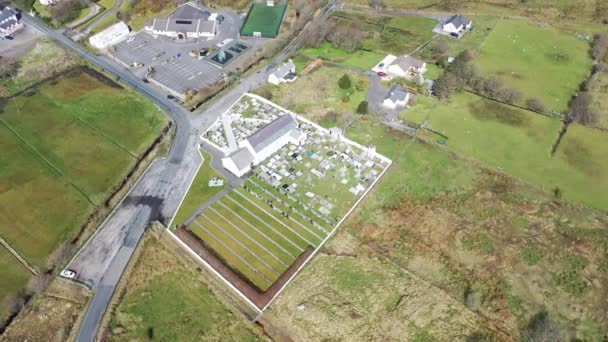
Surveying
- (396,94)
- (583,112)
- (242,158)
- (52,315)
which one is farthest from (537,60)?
(52,315)

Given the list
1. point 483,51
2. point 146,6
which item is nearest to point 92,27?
point 146,6

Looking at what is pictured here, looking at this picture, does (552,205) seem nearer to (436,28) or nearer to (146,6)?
(436,28)

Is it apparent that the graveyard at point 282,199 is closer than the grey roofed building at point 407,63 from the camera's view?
Yes

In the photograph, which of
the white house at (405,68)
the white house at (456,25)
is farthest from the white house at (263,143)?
the white house at (456,25)

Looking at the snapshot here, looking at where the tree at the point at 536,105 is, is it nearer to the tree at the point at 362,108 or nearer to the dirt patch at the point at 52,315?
the tree at the point at 362,108

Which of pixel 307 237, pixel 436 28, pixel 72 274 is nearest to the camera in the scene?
pixel 72 274

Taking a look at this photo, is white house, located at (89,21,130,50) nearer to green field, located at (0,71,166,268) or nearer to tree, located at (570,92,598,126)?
green field, located at (0,71,166,268)
